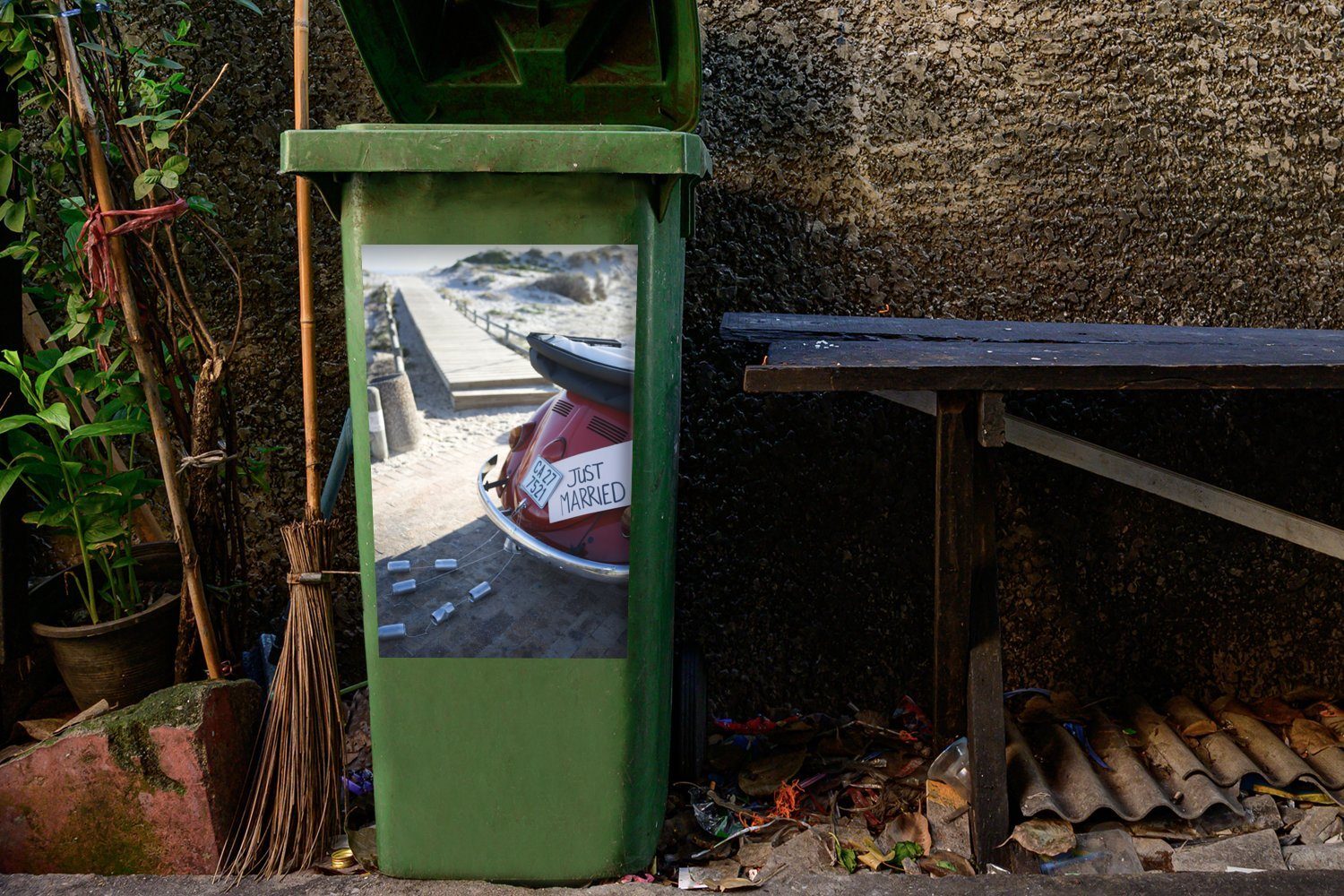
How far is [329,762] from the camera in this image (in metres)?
2.01

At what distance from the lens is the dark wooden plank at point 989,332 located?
6.75 feet

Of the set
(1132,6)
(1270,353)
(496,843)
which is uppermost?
(1132,6)

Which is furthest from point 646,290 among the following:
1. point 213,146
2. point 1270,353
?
Result: point 213,146

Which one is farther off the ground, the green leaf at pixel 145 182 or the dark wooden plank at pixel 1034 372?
the green leaf at pixel 145 182

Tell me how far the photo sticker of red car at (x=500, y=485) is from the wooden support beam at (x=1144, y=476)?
0.80m

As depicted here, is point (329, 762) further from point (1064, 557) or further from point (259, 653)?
point (1064, 557)

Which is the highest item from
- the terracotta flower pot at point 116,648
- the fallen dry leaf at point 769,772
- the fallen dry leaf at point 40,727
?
the terracotta flower pot at point 116,648

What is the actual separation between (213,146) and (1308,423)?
9.98 feet

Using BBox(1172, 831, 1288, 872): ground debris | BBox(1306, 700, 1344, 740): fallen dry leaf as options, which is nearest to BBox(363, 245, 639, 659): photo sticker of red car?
BBox(1172, 831, 1288, 872): ground debris

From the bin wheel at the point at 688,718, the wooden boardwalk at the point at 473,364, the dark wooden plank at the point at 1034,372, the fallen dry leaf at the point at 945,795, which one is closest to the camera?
the dark wooden plank at the point at 1034,372

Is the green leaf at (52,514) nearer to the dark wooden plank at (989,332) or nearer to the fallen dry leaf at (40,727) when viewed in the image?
the fallen dry leaf at (40,727)

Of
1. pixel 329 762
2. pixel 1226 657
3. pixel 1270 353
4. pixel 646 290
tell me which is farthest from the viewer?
pixel 1226 657

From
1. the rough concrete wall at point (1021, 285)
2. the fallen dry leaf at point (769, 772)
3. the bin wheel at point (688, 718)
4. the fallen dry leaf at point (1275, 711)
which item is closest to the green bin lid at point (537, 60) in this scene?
the rough concrete wall at point (1021, 285)

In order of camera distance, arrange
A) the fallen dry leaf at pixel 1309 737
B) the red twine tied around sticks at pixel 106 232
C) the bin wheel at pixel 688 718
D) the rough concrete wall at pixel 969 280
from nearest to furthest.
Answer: the red twine tied around sticks at pixel 106 232 < the bin wheel at pixel 688 718 < the fallen dry leaf at pixel 1309 737 < the rough concrete wall at pixel 969 280
